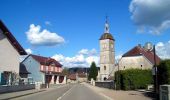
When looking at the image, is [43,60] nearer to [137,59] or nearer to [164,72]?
[137,59]

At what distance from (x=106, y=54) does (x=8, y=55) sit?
259 ft

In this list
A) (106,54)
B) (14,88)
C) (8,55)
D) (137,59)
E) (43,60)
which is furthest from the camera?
(106,54)

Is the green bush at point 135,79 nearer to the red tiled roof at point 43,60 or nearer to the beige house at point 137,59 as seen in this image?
the beige house at point 137,59

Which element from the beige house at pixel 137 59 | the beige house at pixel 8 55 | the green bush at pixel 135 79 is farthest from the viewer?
the beige house at pixel 137 59

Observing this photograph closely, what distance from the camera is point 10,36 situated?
4372 cm

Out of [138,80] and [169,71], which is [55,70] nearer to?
[138,80]

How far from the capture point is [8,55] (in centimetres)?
4297

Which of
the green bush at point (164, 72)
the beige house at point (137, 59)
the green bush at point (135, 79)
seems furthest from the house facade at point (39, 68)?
the green bush at point (164, 72)

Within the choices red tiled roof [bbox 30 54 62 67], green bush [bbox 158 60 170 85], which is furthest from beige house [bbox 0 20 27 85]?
red tiled roof [bbox 30 54 62 67]

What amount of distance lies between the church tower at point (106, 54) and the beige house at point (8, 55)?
73673 millimetres

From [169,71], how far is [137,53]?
56538mm

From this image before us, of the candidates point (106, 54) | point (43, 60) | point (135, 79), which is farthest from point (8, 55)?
point (106, 54)

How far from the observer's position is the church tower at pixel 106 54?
118000 millimetres

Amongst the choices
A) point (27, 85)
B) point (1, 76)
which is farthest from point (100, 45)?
point (1, 76)
